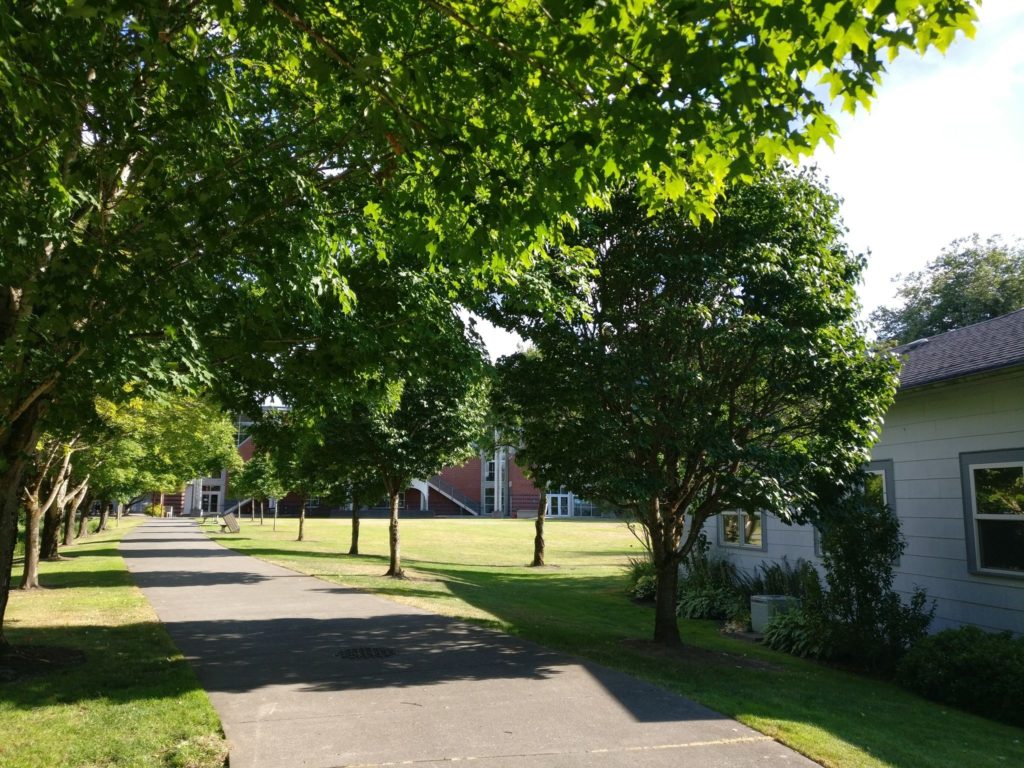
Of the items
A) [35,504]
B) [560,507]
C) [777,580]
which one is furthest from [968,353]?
[560,507]

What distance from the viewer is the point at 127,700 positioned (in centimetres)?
674

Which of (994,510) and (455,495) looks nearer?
(994,510)

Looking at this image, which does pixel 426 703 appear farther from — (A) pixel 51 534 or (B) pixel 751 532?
(A) pixel 51 534

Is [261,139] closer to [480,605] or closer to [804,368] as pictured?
[804,368]

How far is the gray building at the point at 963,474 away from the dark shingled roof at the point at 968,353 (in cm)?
3

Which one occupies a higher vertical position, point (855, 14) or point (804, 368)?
point (855, 14)

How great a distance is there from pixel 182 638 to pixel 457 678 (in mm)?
4494

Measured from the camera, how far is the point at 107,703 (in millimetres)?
6645

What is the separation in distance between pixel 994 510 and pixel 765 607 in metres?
4.16

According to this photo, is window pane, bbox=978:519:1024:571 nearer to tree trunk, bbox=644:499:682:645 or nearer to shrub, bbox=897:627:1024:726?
shrub, bbox=897:627:1024:726

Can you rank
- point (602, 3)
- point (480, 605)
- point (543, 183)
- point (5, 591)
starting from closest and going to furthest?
point (602, 3), point (543, 183), point (5, 591), point (480, 605)

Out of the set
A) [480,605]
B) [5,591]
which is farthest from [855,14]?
[480,605]

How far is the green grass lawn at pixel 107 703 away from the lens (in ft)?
17.6

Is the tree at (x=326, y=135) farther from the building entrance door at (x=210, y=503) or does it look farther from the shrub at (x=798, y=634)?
the building entrance door at (x=210, y=503)
